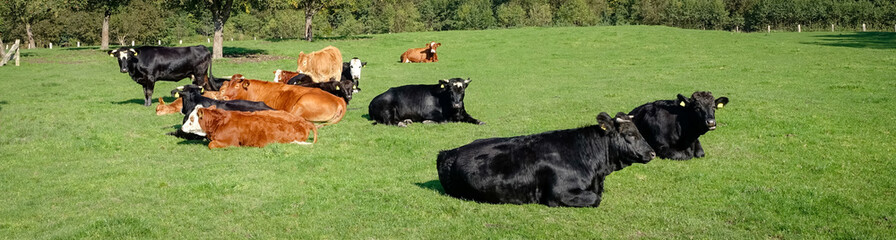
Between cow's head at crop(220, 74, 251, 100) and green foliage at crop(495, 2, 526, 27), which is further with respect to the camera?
green foliage at crop(495, 2, 526, 27)

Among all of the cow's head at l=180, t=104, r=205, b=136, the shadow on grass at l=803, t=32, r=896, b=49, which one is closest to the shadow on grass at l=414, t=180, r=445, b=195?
Answer: the cow's head at l=180, t=104, r=205, b=136

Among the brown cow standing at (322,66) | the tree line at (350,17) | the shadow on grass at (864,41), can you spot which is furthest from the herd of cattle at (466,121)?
the shadow on grass at (864,41)

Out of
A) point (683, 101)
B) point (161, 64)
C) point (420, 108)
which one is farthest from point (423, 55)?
point (683, 101)

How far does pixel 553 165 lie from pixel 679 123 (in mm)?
4001

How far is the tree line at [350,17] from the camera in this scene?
46156mm

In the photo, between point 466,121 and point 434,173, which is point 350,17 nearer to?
point 466,121

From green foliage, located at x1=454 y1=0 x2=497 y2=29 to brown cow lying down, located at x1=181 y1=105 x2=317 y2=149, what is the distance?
101 m

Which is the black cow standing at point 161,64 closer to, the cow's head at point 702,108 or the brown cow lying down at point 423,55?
the cow's head at point 702,108

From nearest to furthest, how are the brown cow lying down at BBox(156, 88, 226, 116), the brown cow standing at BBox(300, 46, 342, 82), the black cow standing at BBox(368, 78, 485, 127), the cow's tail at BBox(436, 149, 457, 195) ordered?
the cow's tail at BBox(436, 149, 457, 195)
the black cow standing at BBox(368, 78, 485, 127)
the brown cow lying down at BBox(156, 88, 226, 116)
the brown cow standing at BBox(300, 46, 342, 82)

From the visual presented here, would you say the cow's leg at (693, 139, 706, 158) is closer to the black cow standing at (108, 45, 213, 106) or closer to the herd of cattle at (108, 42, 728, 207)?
the herd of cattle at (108, 42, 728, 207)

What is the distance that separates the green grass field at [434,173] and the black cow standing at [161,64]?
1.00 metres

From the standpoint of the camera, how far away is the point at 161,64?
20.0 metres

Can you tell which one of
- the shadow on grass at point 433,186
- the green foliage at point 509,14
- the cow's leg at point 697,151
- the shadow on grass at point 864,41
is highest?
the green foliage at point 509,14

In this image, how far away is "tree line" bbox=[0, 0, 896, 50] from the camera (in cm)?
4616
